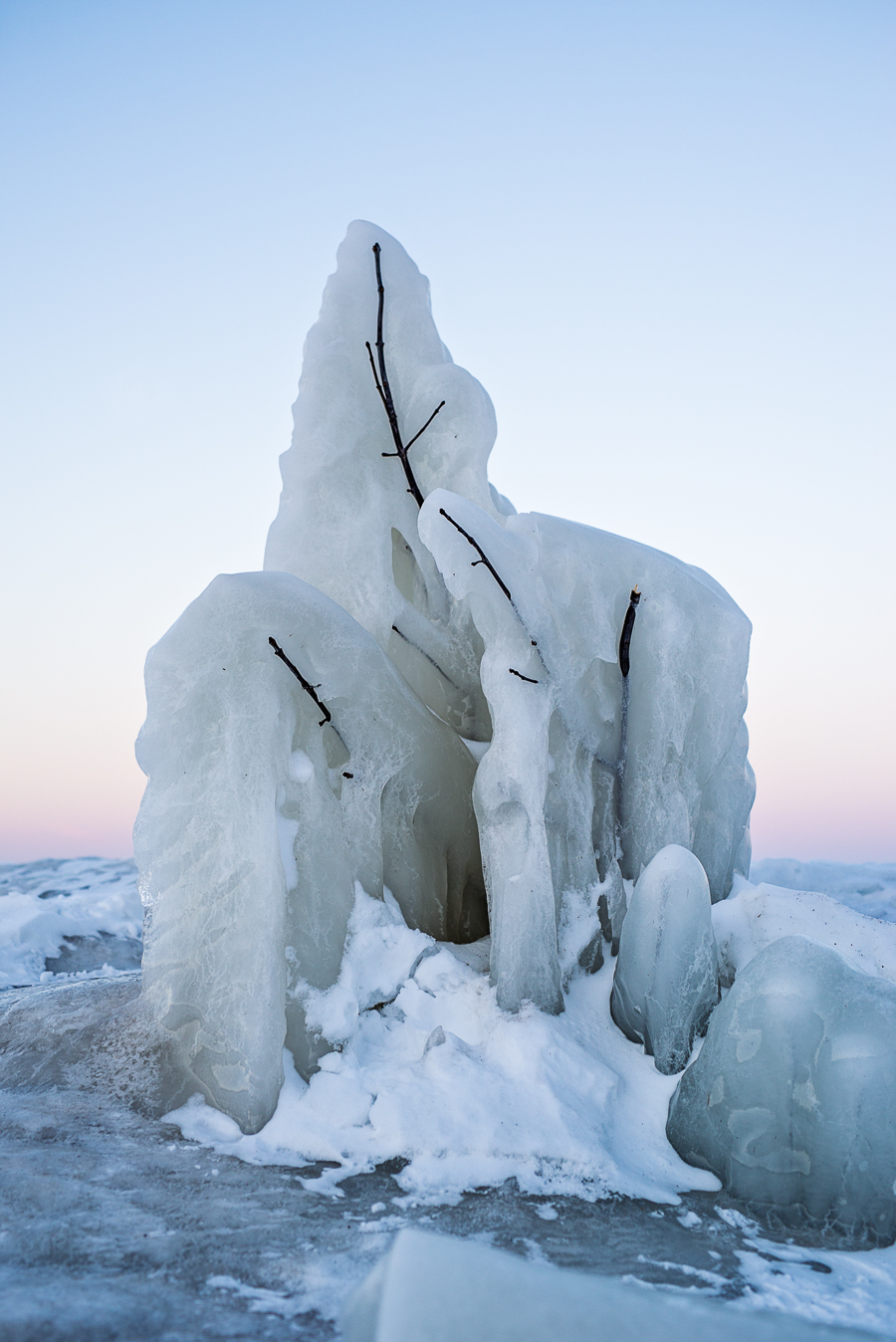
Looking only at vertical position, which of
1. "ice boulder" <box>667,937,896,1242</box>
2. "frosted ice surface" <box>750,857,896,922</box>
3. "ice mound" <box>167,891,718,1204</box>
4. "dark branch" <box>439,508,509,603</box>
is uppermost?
"dark branch" <box>439,508,509,603</box>

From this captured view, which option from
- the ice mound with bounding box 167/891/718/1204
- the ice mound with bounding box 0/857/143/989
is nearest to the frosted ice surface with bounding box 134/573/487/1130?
the ice mound with bounding box 167/891/718/1204

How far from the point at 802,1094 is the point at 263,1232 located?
1760mm

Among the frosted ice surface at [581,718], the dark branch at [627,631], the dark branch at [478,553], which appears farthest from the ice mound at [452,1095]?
the dark branch at [627,631]

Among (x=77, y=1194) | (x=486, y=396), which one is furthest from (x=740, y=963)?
(x=486, y=396)

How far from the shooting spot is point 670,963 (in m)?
3.50

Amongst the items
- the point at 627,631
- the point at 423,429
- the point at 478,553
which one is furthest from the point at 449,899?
the point at 423,429

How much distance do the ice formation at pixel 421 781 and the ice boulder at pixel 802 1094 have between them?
0.6 inches

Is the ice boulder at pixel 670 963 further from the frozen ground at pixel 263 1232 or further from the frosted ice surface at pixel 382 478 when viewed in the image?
the frosted ice surface at pixel 382 478

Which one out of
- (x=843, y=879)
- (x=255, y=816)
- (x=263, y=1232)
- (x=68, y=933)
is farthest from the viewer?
(x=843, y=879)

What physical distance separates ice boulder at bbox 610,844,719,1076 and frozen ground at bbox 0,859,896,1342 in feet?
2.35

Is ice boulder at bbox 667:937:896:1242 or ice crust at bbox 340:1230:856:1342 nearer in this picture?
ice crust at bbox 340:1230:856:1342

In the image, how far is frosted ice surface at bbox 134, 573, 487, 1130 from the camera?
127 inches

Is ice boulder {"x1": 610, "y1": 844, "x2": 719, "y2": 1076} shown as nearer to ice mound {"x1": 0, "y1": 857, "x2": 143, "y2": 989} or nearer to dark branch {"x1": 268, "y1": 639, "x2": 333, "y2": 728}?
dark branch {"x1": 268, "y1": 639, "x2": 333, "y2": 728}

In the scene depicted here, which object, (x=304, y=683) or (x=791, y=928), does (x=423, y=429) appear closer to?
(x=304, y=683)
